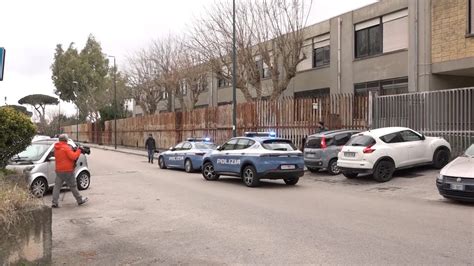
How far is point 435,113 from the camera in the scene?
1939cm

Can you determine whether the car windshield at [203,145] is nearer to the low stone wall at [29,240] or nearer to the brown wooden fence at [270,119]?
the brown wooden fence at [270,119]

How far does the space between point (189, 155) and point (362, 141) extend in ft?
28.0

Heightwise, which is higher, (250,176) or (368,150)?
(368,150)

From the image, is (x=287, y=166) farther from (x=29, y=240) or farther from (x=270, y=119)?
(x=270, y=119)

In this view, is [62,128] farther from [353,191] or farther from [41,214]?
[41,214]

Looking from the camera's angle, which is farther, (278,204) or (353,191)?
(353,191)

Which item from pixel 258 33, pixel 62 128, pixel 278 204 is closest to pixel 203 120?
pixel 258 33

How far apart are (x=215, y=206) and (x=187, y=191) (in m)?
3.21

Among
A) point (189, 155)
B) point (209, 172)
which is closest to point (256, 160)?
point (209, 172)

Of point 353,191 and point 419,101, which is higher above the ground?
point 419,101

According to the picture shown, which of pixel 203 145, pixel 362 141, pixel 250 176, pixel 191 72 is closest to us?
pixel 250 176

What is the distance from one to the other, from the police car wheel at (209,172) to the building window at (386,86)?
1209 cm

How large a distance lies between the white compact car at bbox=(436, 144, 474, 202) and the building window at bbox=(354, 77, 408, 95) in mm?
13853

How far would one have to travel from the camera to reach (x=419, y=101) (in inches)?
783
